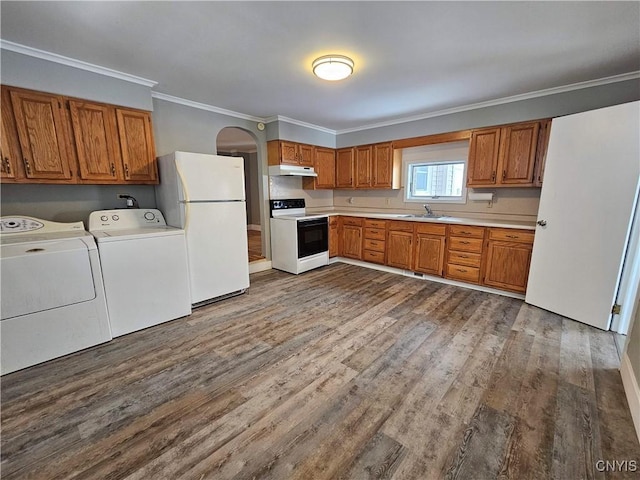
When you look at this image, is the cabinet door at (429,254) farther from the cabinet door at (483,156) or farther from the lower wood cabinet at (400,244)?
the cabinet door at (483,156)

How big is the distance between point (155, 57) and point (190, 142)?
4.30 feet

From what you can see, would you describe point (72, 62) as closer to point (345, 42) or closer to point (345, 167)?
point (345, 42)

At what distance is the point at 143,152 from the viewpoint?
3059mm

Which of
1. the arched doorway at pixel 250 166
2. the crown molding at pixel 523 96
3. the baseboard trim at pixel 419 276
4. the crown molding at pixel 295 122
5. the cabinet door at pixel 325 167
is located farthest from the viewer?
the arched doorway at pixel 250 166

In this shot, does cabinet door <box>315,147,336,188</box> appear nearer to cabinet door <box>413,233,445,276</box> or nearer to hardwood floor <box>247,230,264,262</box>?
hardwood floor <box>247,230,264,262</box>

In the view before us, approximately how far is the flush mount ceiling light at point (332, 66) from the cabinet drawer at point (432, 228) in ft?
7.82

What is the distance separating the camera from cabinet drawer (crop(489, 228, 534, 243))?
319 centimetres

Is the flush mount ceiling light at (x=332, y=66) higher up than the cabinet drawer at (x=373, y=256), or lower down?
higher up

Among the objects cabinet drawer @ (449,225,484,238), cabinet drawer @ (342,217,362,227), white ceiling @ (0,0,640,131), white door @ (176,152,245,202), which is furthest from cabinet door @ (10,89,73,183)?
cabinet drawer @ (449,225,484,238)

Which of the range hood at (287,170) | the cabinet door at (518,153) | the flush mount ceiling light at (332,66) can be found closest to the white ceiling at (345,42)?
the flush mount ceiling light at (332,66)

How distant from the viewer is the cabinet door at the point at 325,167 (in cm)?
503

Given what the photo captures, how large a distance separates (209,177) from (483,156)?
3488mm

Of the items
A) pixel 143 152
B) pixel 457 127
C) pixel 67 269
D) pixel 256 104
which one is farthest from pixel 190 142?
pixel 457 127

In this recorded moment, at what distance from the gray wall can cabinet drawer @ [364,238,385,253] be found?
175 centimetres
